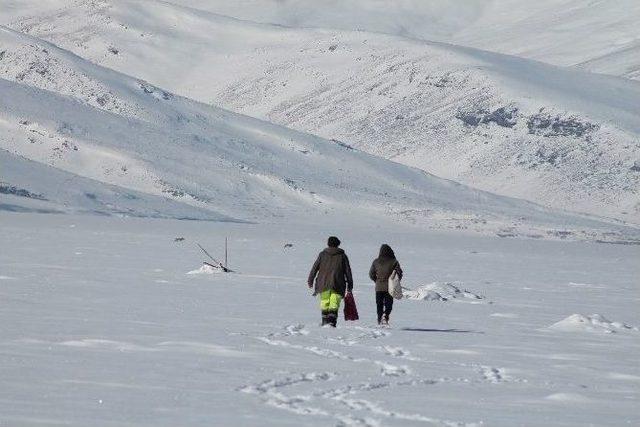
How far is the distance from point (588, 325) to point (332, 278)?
532cm

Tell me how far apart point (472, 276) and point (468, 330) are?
956 inches

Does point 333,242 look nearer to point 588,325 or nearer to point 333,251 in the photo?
point 333,251

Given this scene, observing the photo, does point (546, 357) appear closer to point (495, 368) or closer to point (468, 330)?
point (495, 368)

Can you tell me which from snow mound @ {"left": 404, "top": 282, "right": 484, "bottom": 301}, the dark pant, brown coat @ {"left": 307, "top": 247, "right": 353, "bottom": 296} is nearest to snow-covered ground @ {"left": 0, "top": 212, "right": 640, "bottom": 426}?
snow mound @ {"left": 404, "top": 282, "right": 484, "bottom": 301}

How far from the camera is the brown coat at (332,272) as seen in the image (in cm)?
2408

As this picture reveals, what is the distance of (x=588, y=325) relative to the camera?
26.8 m

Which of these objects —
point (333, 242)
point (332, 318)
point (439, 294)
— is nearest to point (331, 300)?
point (332, 318)

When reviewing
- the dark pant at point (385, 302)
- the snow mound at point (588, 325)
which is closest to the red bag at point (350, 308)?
the dark pant at point (385, 302)

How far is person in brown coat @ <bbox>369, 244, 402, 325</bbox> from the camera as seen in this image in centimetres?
2483

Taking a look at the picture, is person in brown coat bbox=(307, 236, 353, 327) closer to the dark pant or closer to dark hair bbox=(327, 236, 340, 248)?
dark hair bbox=(327, 236, 340, 248)

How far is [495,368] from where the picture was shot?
63.4ft

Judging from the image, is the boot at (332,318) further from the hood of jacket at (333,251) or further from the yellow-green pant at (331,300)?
the hood of jacket at (333,251)

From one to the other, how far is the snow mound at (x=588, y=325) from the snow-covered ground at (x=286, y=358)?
0.05 meters

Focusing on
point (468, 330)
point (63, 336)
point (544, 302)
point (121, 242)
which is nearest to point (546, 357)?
point (468, 330)
